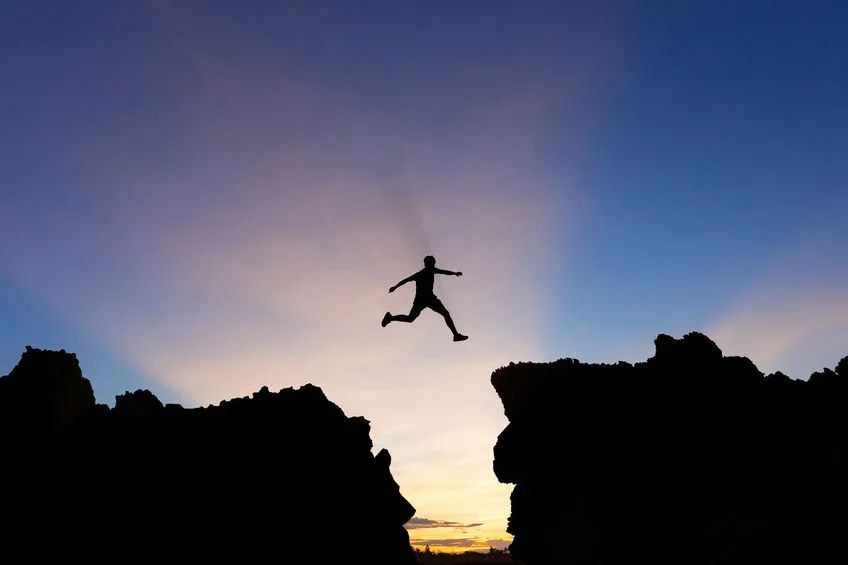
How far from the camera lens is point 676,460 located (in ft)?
61.7

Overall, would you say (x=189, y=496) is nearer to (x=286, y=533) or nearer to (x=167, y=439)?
(x=167, y=439)

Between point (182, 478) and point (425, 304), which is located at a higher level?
point (425, 304)

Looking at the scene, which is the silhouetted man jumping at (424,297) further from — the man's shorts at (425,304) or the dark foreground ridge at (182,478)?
the dark foreground ridge at (182,478)

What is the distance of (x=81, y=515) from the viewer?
1405 centimetres

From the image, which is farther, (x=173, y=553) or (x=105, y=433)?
(x=105, y=433)

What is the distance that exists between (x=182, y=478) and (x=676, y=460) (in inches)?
636

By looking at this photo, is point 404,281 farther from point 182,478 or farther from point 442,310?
point 182,478

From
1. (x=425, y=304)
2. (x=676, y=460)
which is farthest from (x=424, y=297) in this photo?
(x=676, y=460)

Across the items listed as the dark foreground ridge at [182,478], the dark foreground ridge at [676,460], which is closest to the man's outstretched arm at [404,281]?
the dark foreground ridge at [182,478]

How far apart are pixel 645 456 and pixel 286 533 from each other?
1270 centimetres

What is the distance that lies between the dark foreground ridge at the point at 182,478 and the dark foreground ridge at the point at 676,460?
21.5ft

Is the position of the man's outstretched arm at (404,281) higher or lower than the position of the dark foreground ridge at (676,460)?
higher

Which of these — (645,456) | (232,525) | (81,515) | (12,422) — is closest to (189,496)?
(232,525)

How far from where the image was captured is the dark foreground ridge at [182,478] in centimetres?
1410
